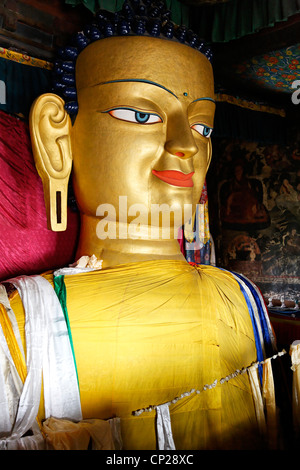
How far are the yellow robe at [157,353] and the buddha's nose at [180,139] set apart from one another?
0.61m

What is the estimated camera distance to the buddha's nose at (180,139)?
2143 mm

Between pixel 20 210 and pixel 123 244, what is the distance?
26.8 inches

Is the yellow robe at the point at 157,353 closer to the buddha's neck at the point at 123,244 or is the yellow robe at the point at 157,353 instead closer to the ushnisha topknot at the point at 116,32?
the buddha's neck at the point at 123,244

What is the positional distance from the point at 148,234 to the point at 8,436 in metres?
1.19

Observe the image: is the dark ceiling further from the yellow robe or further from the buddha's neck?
the yellow robe

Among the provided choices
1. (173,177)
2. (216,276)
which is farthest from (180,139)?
(216,276)

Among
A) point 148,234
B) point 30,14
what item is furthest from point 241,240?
point 30,14

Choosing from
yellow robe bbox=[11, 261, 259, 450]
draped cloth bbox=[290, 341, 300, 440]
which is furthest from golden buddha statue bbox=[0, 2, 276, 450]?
draped cloth bbox=[290, 341, 300, 440]

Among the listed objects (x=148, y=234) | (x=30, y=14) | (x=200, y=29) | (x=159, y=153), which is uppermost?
(x=200, y=29)

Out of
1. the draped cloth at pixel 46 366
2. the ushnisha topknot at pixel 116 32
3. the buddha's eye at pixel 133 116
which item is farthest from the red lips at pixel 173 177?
the draped cloth at pixel 46 366

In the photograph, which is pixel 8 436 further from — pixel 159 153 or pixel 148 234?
pixel 159 153

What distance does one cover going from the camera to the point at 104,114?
2215mm

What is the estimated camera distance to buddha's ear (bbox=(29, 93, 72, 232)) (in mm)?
2201

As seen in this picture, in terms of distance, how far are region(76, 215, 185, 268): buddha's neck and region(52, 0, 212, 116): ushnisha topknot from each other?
67 centimetres
